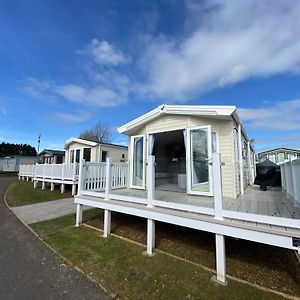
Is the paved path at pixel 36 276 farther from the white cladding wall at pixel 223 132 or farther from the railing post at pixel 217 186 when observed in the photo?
the white cladding wall at pixel 223 132

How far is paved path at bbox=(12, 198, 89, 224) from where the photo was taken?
727cm

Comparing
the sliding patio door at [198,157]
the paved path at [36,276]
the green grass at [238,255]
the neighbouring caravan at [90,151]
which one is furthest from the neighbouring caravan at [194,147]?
the neighbouring caravan at [90,151]

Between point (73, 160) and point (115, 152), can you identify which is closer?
point (73, 160)

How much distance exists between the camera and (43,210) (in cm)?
830

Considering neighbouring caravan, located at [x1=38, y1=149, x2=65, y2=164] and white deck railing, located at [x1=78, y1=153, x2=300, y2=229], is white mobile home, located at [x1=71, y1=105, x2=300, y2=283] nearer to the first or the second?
white deck railing, located at [x1=78, y1=153, x2=300, y2=229]

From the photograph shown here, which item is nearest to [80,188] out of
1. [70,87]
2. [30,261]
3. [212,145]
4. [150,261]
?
[30,261]

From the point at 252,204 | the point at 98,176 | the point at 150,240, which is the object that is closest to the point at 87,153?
the point at 98,176

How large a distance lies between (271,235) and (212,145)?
11.2 feet

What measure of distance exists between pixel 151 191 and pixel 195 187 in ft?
6.05

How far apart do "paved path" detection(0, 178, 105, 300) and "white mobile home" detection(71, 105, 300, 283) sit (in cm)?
151

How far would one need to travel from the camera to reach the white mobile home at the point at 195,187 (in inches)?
126

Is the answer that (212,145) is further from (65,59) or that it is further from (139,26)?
(65,59)

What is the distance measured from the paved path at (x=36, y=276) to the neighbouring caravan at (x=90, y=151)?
10.3 meters

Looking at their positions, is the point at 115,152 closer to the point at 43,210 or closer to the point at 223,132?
the point at 43,210
